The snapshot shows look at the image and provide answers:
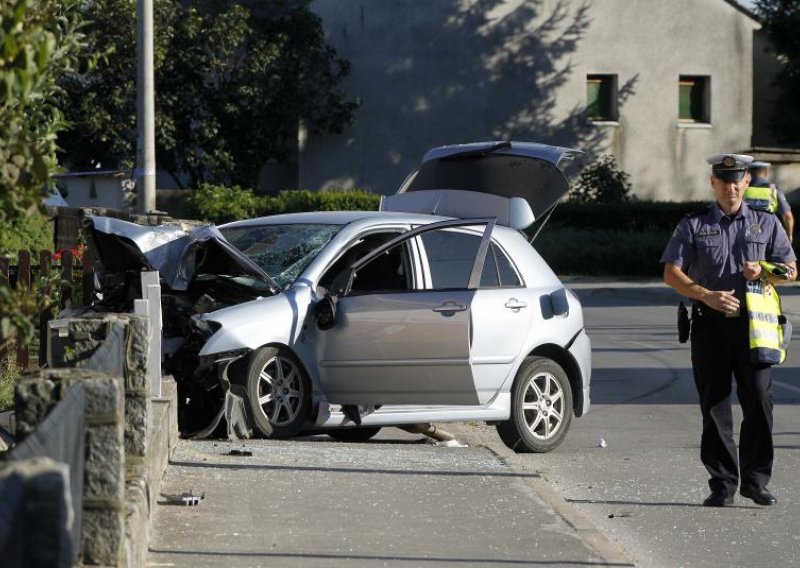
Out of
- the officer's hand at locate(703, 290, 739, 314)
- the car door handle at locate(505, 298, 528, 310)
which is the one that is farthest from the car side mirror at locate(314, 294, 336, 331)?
the officer's hand at locate(703, 290, 739, 314)

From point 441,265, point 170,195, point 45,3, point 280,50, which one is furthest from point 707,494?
point 280,50

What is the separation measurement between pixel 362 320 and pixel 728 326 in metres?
2.45

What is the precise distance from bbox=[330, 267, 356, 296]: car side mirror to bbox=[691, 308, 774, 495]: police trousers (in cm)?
241

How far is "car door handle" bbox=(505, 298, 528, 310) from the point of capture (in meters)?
9.93

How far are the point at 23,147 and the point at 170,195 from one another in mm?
30052

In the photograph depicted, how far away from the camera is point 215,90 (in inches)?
1426

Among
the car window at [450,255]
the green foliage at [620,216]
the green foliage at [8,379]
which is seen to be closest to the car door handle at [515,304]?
the car window at [450,255]

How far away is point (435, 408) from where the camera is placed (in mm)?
9766

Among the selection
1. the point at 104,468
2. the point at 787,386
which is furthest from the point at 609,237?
the point at 104,468

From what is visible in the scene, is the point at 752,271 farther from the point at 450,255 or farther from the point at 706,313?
the point at 450,255

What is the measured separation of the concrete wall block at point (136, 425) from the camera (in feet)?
20.6

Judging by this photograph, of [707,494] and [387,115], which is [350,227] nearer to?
[707,494]

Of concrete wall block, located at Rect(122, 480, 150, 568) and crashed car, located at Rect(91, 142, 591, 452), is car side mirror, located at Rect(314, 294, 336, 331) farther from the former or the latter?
concrete wall block, located at Rect(122, 480, 150, 568)

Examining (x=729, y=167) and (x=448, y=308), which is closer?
(x=729, y=167)
